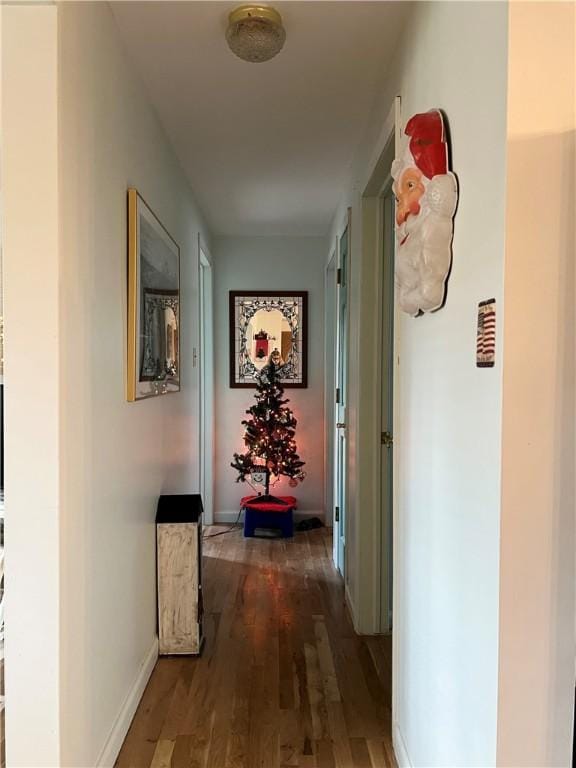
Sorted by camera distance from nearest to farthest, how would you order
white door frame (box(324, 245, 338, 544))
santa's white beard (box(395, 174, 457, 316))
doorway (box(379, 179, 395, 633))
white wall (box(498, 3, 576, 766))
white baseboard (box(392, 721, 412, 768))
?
white wall (box(498, 3, 576, 766)), santa's white beard (box(395, 174, 457, 316)), white baseboard (box(392, 721, 412, 768)), doorway (box(379, 179, 395, 633)), white door frame (box(324, 245, 338, 544))

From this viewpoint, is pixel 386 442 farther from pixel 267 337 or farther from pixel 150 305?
pixel 267 337

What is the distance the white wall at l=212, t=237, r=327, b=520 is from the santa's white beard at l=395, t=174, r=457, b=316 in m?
3.11

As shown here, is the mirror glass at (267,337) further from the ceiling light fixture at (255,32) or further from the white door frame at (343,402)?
the ceiling light fixture at (255,32)

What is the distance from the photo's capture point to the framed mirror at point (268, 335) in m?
4.55

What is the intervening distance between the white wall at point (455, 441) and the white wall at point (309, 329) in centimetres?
272

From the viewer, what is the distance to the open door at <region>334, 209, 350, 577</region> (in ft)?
10.4

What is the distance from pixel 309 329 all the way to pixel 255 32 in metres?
2.97

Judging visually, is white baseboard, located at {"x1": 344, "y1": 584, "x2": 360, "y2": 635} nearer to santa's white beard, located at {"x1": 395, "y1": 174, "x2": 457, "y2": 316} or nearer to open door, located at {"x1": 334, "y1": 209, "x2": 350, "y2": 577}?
open door, located at {"x1": 334, "y1": 209, "x2": 350, "y2": 577}

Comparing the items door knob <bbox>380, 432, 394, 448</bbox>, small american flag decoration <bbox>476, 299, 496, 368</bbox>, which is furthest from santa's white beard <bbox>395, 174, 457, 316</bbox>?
door knob <bbox>380, 432, 394, 448</bbox>

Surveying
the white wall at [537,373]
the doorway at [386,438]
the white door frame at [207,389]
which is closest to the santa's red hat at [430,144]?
the white wall at [537,373]

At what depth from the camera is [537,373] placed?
0.98 metres

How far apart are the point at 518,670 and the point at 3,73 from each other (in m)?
1.71

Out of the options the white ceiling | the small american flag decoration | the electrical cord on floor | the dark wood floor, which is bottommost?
the electrical cord on floor

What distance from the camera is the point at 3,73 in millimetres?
1304
